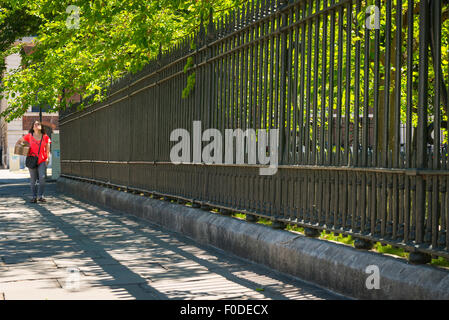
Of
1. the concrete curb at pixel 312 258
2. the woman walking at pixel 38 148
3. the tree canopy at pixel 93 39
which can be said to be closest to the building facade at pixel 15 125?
the tree canopy at pixel 93 39

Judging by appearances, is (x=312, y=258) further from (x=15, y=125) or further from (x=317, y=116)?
(x=15, y=125)

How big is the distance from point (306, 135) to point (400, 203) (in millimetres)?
1656

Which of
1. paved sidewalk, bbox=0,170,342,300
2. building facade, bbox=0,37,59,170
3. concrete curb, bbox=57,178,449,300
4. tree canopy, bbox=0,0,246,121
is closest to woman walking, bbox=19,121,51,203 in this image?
tree canopy, bbox=0,0,246,121

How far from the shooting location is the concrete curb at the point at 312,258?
4.91m

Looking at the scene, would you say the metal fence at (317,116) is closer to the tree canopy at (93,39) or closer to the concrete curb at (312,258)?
the concrete curb at (312,258)

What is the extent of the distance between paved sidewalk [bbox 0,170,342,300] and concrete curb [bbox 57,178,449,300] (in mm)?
124

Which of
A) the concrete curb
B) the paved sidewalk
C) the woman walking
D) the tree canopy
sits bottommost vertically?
the paved sidewalk

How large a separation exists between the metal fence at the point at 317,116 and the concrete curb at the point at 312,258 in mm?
178

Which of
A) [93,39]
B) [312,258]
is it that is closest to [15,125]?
[93,39]

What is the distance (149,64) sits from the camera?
12445 millimetres

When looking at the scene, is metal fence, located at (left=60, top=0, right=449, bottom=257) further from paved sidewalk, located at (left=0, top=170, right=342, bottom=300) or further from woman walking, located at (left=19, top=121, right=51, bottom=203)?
woman walking, located at (left=19, top=121, right=51, bottom=203)

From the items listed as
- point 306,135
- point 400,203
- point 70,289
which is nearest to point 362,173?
point 400,203

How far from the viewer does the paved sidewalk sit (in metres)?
5.89

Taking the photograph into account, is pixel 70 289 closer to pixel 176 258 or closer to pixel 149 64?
pixel 176 258
